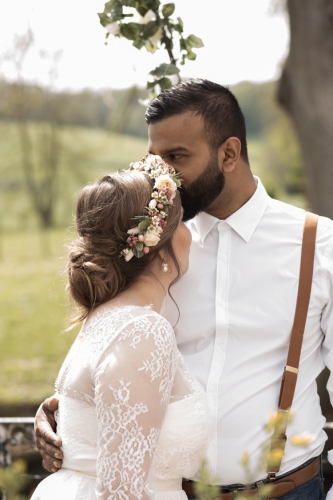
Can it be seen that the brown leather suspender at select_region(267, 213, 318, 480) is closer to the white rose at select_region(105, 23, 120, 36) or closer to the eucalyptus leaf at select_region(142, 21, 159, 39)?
the eucalyptus leaf at select_region(142, 21, 159, 39)

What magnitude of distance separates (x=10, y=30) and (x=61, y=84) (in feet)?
11.0

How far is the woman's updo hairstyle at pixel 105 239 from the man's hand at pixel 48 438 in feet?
1.36

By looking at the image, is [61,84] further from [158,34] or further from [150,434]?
[150,434]

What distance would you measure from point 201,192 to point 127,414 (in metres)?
1.09

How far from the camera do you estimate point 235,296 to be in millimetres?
2369

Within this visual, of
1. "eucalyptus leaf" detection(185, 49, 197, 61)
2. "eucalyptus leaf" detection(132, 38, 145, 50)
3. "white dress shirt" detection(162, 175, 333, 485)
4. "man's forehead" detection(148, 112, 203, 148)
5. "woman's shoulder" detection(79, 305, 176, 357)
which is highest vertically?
"eucalyptus leaf" detection(132, 38, 145, 50)

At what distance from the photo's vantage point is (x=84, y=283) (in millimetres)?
2008

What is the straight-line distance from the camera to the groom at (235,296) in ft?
7.32

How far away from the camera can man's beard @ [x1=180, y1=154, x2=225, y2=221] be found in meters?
2.44

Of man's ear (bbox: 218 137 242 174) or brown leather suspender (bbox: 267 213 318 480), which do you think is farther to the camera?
man's ear (bbox: 218 137 242 174)

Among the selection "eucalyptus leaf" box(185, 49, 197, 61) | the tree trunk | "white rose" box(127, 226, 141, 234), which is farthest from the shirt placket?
the tree trunk

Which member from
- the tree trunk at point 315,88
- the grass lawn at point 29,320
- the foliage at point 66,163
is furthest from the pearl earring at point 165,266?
the foliage at point 66,163

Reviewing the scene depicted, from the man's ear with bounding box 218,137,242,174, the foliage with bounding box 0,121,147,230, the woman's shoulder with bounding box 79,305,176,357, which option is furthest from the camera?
the foliage with bounding box 0,121,147,230

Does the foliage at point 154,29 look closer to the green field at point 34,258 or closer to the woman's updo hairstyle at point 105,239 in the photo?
the woman's updo hairstyle at point 105,239
